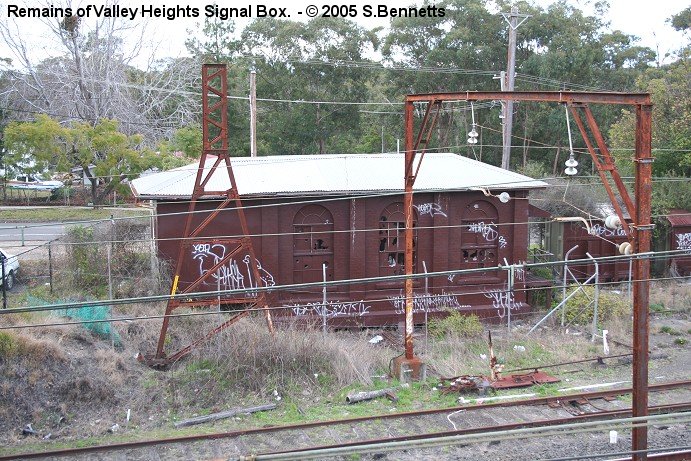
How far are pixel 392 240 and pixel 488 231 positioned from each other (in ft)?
9.05

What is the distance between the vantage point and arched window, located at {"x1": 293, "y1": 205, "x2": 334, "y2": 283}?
60.0 feet

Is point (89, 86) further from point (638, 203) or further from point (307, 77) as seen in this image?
point (638, 203)

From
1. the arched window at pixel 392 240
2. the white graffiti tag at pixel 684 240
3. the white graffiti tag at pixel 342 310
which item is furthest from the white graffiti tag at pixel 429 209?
the white graffiti tag at pixel 684 240

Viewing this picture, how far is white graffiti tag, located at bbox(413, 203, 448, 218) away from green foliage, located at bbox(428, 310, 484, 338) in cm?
281

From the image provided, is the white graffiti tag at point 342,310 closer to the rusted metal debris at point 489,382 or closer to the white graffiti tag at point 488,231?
the white graffiti tag at point 488,231

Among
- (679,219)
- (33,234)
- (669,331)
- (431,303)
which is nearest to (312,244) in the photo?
(431,303)

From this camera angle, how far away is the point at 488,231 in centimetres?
1930

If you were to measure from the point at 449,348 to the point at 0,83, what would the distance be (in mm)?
35154

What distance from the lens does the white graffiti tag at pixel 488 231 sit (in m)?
19.2

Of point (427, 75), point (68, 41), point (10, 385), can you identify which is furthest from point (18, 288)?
point (427, 75)

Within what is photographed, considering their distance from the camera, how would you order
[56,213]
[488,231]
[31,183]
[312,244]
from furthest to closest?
[31,183] → [56,213] → [488,231] → [312,244]

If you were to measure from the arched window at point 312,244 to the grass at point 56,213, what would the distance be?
13.9 m

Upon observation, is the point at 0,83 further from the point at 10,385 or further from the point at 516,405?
the point at 516,405

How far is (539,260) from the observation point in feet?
78.7
